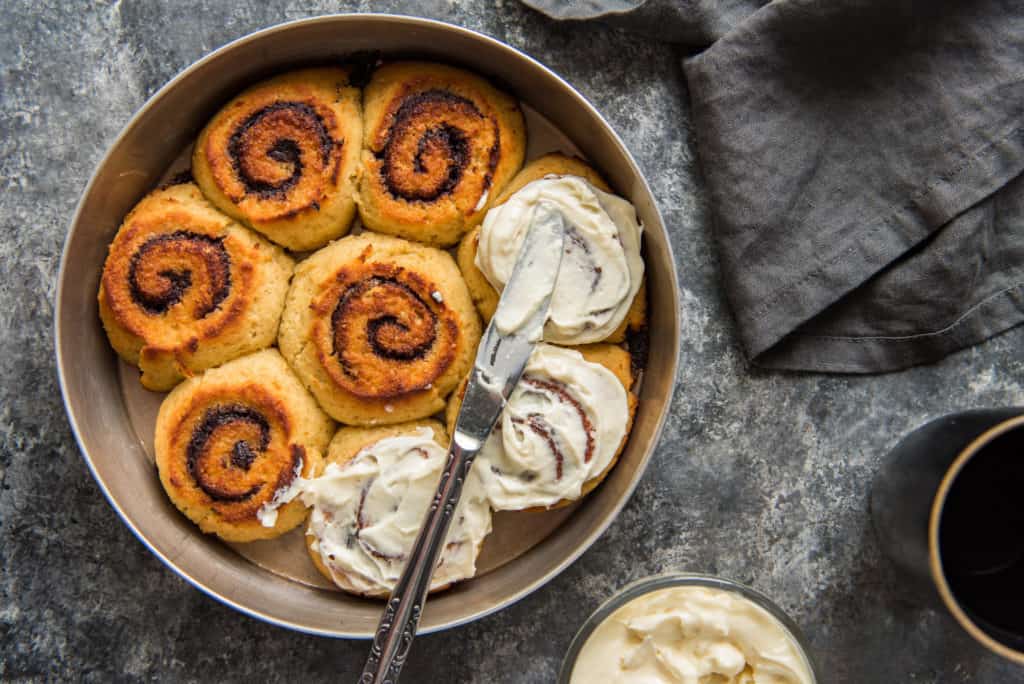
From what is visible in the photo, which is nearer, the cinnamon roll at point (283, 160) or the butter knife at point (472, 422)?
the butter knife at point (472, 422)

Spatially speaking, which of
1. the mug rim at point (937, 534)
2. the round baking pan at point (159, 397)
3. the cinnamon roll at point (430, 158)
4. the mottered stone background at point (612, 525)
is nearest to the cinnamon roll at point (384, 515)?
the round baking pan at point (159, 397)

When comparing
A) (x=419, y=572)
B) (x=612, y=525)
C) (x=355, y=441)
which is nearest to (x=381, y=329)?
(x=355, y=441)

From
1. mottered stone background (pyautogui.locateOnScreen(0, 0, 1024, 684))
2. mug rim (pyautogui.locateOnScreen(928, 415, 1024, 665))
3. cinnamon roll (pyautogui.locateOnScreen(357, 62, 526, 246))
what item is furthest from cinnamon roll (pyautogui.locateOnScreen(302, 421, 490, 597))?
mug rim (pyautogui.locateOnScreen(928, 415, 1024, 665))

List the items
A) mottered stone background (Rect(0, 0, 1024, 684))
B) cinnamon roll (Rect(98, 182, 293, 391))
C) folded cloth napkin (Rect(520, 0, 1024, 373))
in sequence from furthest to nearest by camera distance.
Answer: mottered stone background (Rect(0, 0, 1024, 684))
folded cloth napkin (Rect(520, 0, 1024, 373))
cinnamon roll (Rect(98, 182, 293, 391))

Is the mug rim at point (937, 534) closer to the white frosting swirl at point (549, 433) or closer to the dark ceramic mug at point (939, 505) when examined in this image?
the dark ceramic mug at point (939, 505)

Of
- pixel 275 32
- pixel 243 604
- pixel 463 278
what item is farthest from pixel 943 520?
pixel 275 32

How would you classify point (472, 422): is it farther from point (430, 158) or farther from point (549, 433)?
point (430, 158)

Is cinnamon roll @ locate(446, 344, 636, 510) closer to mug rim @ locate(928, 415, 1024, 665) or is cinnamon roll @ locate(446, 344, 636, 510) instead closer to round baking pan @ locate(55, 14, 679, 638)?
round baking pan @ locate(55, 14, 679, 638)
